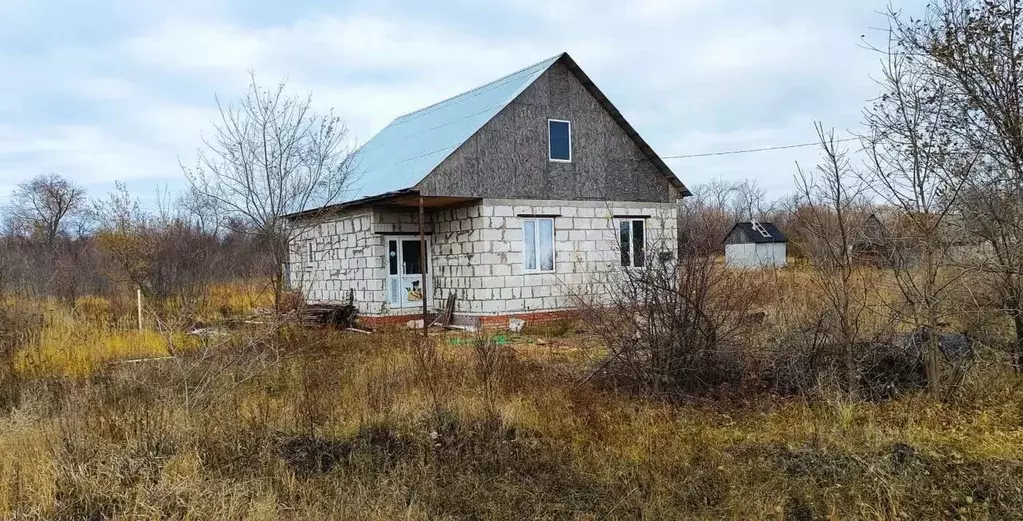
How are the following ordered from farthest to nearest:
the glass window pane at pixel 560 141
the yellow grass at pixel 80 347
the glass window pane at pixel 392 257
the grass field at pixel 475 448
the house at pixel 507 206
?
1. the glass window pane at pixel 392 257
2. the glass window pane at pixel 560 141
3. the house at pixel 507 206
4. the yellow grass at pixel 80 347
5. the grass field at pixel 475 448

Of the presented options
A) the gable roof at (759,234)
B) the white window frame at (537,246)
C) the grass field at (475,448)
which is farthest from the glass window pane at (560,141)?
the gable roof at (759,234)

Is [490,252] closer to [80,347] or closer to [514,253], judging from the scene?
[514,253]

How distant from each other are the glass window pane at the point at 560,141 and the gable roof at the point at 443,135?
46.2 inches

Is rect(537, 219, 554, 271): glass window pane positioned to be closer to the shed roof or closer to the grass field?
the shed roof

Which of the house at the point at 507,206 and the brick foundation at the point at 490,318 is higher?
the house at the point at 507,206

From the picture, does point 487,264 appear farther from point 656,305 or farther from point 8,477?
point 8,477

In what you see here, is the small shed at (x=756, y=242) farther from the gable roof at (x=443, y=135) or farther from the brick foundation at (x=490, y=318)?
the brick foundation at (x=490, y=318)

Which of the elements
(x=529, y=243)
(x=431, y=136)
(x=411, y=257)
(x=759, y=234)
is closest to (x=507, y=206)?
(x=529, y=243)

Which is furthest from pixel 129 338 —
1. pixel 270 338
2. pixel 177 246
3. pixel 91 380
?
pixel 177 246

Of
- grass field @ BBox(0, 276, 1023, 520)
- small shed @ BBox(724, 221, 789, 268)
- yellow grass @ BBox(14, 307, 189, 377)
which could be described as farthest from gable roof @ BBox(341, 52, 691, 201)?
A: small shed @ BBox(724, 221, 789, 268)

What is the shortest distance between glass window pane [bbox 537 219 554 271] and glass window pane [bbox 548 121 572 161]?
163 cm

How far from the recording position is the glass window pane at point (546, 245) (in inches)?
645

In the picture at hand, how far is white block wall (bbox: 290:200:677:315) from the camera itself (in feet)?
51.4

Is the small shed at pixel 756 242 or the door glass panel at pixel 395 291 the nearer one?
the door glass panel at pixel 395 291
